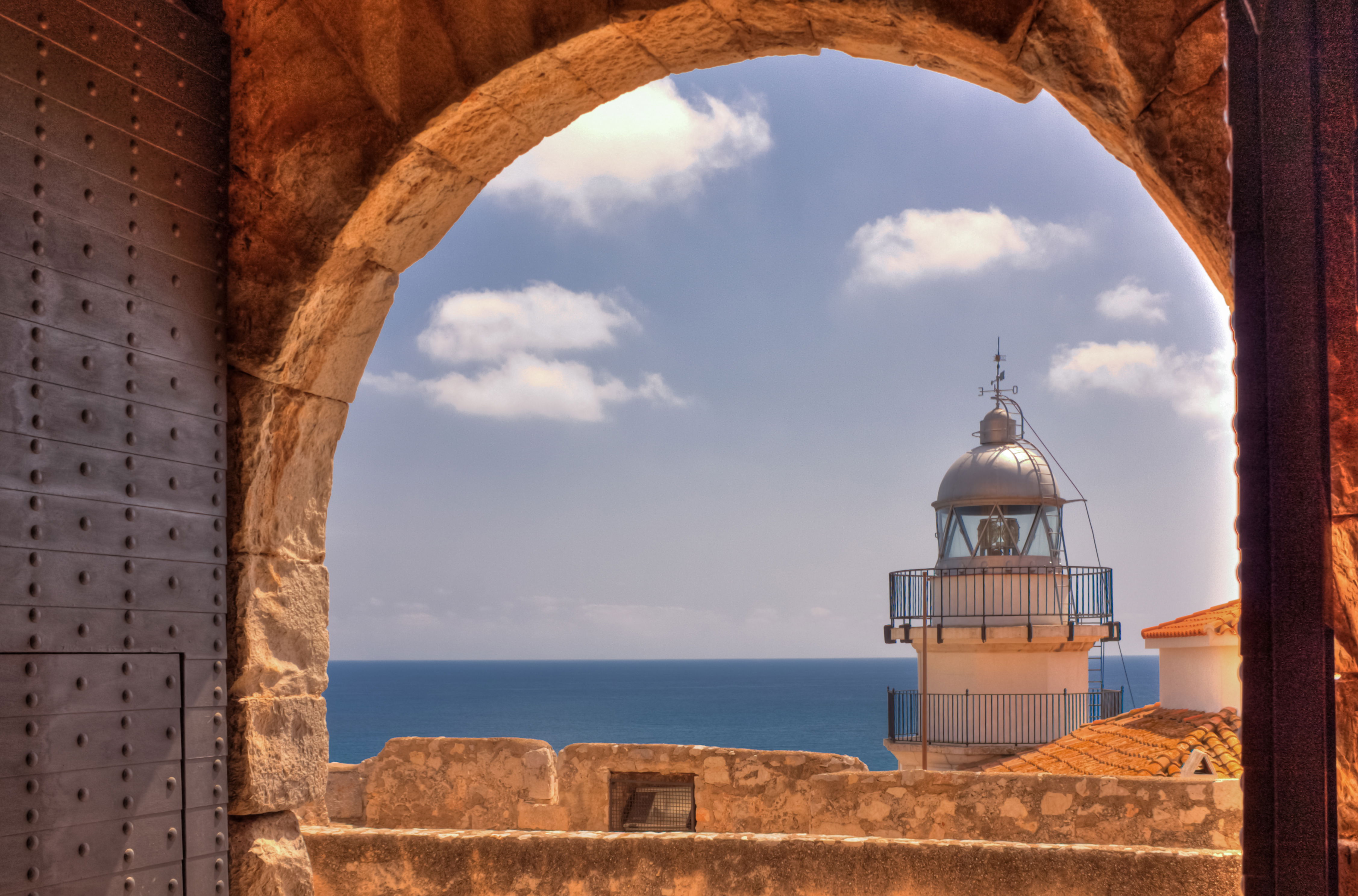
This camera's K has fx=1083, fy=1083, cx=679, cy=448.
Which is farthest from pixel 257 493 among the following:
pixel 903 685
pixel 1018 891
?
pixel 903 685

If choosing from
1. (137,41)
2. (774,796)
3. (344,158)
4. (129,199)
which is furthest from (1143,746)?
(137,41)

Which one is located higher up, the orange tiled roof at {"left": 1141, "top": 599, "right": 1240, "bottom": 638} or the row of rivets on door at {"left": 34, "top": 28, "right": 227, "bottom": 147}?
the row of rivets on door at {"left": 34, "top": 28, "right": 227, "bottom": 147}

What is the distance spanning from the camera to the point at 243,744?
2.91 metres

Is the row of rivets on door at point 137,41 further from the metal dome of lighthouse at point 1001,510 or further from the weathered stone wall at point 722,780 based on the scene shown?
the metal dome of lighthouse at point 1001,510

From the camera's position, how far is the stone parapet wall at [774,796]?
552 centimetres

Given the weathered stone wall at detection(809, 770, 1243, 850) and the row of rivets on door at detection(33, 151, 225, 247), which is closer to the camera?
the row of rivets on door at detection(33, 151, 225, 247)

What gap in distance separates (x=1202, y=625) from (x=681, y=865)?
8.47 meters

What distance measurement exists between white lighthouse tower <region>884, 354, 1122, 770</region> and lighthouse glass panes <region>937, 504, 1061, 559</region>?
0.01m

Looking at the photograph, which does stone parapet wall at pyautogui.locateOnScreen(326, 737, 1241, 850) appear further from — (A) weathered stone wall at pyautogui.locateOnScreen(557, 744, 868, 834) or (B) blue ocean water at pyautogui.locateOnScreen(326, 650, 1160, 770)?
(B) blue ocean water at pyautogui.locateOnScreen(326, 650, 1160, 770)

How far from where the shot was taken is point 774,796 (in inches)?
279

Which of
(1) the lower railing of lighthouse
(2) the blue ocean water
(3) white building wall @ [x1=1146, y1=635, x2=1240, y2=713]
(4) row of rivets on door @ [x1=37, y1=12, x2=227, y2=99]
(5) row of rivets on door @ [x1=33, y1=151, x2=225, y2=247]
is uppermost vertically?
(4) row of rivets on door @ [x1=37, y1=12, x2=227, y2=99]

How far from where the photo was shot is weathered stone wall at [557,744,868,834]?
704 centimetres

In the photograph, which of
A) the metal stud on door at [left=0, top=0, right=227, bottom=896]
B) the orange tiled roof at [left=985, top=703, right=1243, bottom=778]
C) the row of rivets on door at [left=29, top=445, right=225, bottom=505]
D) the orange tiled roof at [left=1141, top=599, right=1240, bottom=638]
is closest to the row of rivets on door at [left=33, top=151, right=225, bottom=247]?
the metal stud on door at [left=0, top=0, right=227, bottom=896]

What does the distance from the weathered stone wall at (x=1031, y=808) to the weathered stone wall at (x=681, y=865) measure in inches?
44.0
